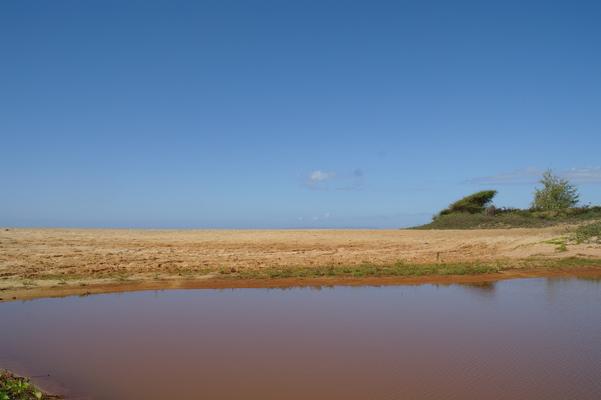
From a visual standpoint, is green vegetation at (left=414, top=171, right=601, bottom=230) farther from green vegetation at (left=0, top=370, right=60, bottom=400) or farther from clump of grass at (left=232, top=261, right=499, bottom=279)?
green vegetation at (left=0, top=370, right=60, bottom=400)

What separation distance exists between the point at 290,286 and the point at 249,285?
4.18 feet

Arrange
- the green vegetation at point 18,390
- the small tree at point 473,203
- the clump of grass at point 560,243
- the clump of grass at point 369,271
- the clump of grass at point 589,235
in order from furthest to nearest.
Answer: the small tree at point 473,203, the clump of grass at point 589,235, the clump of grass at point 560,243, the clump of grass at point 369,271, the green vegetation at point 18,390

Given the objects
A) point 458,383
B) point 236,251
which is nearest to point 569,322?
point 458,383

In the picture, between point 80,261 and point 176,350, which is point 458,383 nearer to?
point 176,350

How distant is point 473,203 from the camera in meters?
46.1

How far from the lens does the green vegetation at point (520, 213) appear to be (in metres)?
32.9

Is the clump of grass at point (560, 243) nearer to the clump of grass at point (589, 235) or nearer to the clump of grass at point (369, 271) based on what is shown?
the clump of grass at point (589, 235)

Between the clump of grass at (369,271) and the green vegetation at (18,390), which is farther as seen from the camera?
the clump of grass at (369,271)

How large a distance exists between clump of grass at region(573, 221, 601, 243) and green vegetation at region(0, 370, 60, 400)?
69.3ft

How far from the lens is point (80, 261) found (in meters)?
17.6

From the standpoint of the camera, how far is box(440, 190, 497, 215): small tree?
149ft

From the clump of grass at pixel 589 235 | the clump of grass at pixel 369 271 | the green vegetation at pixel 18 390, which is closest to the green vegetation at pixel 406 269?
the clump of grass at pixel 369 271

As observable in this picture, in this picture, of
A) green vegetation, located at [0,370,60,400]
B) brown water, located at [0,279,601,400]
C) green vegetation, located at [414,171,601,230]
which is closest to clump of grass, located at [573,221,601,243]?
green vegetation, located at [414,171,601,230]

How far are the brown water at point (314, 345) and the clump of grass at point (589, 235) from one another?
9133 mm
